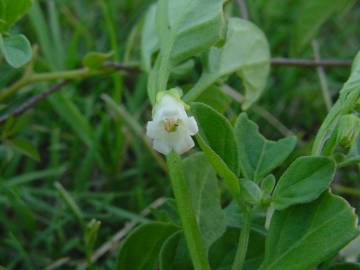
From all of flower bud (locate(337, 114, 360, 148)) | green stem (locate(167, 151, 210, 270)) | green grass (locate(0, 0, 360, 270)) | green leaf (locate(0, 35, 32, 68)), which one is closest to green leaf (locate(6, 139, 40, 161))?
green grass (locate(0, 0, 360, 270))

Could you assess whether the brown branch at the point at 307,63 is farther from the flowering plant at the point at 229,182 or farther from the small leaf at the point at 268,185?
the small leaf at the point at 268,185

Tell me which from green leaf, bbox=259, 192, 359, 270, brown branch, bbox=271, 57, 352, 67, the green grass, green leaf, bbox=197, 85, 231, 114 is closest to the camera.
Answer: green leaf, bbox=259, 192, 359, 270

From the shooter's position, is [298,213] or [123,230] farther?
[123,230]

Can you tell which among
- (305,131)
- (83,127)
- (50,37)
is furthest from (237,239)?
(50,37)

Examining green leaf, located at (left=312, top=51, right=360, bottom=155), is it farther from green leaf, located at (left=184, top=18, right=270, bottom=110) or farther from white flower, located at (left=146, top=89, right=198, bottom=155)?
green leaf, located at (left=184, top=18, right=270, bottom=110)

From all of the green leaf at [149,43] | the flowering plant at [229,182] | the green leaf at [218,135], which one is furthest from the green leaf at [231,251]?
the green leaf at [149,43]

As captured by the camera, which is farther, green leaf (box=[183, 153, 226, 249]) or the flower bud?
green leaf (box=[183, 153, 226, 249])

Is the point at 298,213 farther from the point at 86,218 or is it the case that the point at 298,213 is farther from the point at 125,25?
the point at 125,25
